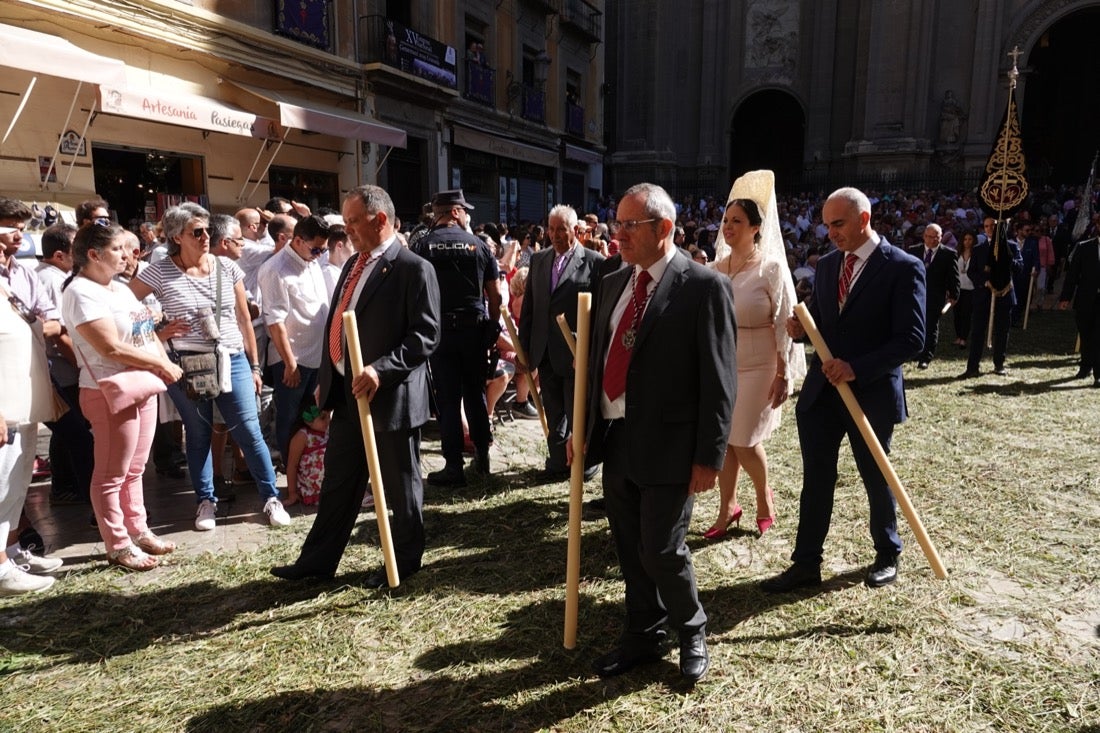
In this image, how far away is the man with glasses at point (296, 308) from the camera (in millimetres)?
5219

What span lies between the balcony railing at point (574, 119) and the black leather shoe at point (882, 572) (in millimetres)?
24428

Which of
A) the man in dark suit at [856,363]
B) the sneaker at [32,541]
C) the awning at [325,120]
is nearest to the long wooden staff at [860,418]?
the man in dark suit at [856,363]

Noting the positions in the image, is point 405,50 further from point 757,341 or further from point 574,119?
point 757,341

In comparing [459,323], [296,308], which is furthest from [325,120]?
[459,323]

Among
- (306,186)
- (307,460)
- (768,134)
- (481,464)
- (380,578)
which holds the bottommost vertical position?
(380,578)

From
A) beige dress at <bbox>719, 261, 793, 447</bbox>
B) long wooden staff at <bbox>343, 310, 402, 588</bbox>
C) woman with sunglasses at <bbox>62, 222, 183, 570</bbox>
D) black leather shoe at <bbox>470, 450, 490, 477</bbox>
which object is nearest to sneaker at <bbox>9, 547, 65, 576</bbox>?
woman with sunglasses at <bbox>62, 222, 183, 570</bbox>

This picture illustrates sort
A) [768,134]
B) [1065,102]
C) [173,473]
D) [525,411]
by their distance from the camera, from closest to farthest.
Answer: [173,473] → [525,411] → [1065,102] → [768,134]

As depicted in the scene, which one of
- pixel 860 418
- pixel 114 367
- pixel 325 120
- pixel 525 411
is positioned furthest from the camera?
pixel 325 120

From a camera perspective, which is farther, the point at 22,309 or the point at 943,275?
the point at 943,275

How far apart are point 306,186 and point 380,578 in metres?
13.3

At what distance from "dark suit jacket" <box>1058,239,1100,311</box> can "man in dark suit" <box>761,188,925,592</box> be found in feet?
22.1

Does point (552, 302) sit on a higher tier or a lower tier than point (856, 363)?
higher

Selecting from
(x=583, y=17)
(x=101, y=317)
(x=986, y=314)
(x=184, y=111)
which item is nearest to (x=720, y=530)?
(x=101, y=317)

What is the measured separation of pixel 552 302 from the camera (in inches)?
216
